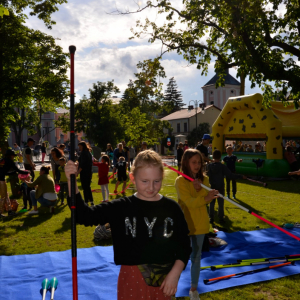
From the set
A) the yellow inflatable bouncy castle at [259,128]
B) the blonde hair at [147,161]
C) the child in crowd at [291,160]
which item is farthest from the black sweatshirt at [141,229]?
the child in crowd at [291,160]

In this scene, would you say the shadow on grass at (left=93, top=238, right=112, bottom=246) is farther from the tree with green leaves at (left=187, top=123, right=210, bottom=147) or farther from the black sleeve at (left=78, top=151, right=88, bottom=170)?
the tree with green leaves at (left=187, top=123, right=210, bottom=147)

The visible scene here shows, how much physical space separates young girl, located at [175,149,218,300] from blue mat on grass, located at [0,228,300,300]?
0.83m

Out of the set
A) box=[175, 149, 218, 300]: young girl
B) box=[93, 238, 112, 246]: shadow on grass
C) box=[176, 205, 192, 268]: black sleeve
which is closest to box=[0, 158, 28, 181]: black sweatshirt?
box=[93, 238, 112, 246]: shadow on grass

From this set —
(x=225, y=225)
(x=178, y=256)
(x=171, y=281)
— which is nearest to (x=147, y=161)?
(x=178, y=256)

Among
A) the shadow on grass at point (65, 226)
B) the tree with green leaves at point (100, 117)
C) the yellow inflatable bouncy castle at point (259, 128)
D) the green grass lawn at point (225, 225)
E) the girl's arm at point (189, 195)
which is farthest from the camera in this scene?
the tree with green leaves at point (100, 117)

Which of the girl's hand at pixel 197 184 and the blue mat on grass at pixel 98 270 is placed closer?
Result: the girl's hand at pixel 197 184

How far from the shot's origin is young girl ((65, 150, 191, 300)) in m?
2.33

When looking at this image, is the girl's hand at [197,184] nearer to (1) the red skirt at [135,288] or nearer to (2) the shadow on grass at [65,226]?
(1) the red skirt at [135,288]

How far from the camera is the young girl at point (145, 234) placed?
91.8 inches

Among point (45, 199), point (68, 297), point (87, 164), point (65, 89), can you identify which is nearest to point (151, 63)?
point (65, 89)

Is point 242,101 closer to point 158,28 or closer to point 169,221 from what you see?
point 158,28

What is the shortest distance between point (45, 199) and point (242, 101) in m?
13.0

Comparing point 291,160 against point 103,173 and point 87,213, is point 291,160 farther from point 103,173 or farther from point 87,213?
point 87,213

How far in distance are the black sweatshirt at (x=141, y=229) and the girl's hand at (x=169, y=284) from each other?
11 cm
